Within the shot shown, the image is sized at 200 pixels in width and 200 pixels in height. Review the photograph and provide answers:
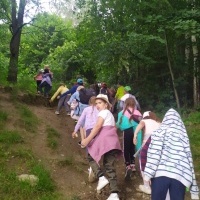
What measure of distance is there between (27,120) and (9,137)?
1858 millimetres

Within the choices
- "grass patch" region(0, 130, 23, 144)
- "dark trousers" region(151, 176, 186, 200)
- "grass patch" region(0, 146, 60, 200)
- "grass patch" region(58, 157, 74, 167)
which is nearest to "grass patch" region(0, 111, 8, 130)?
"grass patch" region(0, 130, 23, 144)

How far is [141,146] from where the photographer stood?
514 centimetres

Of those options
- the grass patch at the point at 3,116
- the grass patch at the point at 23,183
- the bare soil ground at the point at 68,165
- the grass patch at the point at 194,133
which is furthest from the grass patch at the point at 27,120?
the grass patch at the point at 194,133

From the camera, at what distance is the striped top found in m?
3.52

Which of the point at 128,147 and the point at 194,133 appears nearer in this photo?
the point at 128,147

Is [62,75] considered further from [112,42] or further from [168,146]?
[168,146]

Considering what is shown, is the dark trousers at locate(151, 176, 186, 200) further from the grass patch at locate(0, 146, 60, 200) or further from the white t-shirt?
the grass patch at locate(0, 146, 60, 200)

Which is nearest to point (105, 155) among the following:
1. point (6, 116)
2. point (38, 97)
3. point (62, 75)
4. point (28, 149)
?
point (28, 149)

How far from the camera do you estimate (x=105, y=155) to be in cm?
548

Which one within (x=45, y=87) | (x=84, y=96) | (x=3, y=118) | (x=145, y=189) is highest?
(x=45, y=87)

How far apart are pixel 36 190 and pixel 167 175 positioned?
9.80ft

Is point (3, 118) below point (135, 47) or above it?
below

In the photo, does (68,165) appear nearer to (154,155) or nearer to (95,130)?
(95,130)

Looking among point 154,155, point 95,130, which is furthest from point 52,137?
point 154,155
